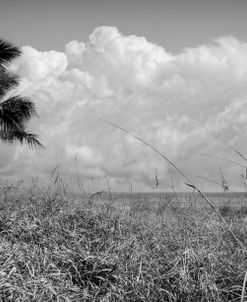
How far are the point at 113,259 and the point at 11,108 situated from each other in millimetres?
18830

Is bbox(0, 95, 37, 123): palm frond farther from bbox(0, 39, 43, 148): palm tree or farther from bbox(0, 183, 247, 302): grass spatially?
bbox(0, 183, 247, 302): grass

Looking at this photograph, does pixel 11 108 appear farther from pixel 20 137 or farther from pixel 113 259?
pixel 113 259

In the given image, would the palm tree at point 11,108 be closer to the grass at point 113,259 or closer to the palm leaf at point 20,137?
the palm leaf at point 20,137

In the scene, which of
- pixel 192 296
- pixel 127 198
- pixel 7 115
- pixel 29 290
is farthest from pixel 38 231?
pixel 7 115

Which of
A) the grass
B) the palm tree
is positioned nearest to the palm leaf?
the palm tree

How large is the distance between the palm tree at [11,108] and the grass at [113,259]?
52.3 feet

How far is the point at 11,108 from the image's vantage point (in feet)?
73.2

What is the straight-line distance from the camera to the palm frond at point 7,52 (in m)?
22.4

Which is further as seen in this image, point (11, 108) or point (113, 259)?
point (11, 108)

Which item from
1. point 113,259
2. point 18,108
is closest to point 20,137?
point 18,108

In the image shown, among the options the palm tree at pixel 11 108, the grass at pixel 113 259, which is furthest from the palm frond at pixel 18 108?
the grass at pixel 113 259

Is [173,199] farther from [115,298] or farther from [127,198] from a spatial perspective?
[115,298]

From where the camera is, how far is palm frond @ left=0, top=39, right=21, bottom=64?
880 inches

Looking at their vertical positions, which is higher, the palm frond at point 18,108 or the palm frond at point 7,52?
the palm frond at point 7,52
